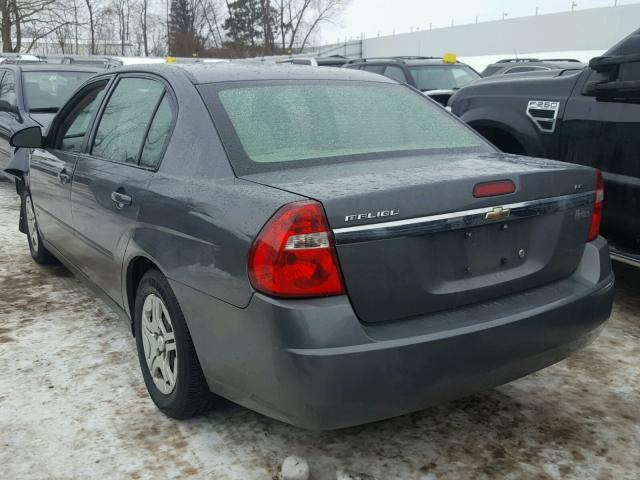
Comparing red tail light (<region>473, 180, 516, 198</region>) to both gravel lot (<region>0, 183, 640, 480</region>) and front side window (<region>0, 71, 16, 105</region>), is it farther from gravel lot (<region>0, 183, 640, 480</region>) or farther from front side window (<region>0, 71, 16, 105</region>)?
front side window (<region>0, 71, 16, 105</region>)

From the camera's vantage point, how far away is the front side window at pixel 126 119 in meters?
3.27

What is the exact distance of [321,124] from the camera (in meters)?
2.97

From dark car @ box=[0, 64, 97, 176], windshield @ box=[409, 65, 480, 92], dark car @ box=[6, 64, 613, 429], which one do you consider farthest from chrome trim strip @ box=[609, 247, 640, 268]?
windshield @ box=[409, 65, 480, 92]

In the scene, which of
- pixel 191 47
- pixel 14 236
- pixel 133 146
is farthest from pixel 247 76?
pixel 191 47

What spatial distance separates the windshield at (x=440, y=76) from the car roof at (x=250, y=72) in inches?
327

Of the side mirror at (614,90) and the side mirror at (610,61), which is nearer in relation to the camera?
the side mirror at (614,90)

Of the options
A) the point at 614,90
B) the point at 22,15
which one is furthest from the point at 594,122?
the point at 22,15

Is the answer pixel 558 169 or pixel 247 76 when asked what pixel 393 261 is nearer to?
pixel 558 169

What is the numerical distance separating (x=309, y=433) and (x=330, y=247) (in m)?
1.06

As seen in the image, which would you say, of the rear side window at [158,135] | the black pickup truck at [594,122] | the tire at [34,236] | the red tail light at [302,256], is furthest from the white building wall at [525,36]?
the red tail light at [302,256]

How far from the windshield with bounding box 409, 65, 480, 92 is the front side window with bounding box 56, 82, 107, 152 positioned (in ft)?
26.5

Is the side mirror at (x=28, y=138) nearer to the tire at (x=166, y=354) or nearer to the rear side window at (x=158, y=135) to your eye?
the rear side window at (x=158, y=135)

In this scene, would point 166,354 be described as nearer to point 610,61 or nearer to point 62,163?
point 62,163

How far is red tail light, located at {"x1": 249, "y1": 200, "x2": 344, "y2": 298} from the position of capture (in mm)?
2172
